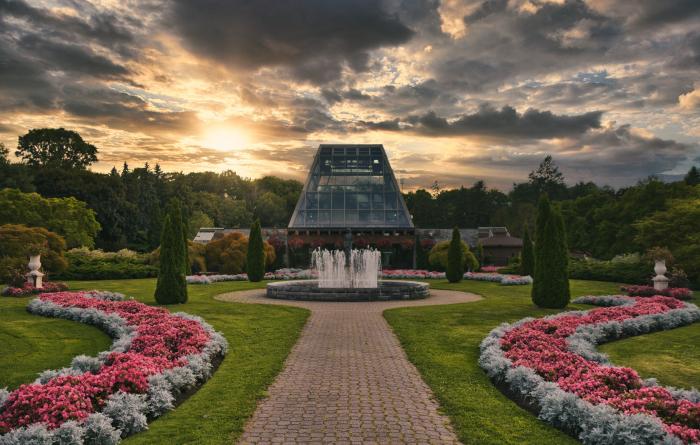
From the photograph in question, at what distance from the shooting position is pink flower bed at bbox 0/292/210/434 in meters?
6.09

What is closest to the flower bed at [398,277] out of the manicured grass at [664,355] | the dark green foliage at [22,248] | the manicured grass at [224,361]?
the dark green foliage at [22,248]

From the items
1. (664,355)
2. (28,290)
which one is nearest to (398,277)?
(28,290)

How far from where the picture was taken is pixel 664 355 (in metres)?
11.1

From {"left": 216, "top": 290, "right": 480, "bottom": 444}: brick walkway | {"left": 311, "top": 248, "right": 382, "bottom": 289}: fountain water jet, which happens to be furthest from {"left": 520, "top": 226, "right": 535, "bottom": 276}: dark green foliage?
{"left": 216, "top": 290, "right": 480, "bottom": 444}: brick walkway

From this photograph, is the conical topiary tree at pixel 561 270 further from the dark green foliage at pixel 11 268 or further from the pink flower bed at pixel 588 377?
the dark green foliage at pixel 11 268

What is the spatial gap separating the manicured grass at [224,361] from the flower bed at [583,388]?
3971 mm

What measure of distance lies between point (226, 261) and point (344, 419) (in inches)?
1172

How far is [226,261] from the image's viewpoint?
35.3 meters

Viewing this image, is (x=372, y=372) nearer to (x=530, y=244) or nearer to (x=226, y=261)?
(x=530, y=244)

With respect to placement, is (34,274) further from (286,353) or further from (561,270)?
(561,270)

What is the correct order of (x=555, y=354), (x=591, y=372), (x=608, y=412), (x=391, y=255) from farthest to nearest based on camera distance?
(x=391, y=255), (x=555, y=354), (x=591, y=372), (x=608, y=412)

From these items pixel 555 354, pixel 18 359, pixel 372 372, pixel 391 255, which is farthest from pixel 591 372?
pixel 391 255

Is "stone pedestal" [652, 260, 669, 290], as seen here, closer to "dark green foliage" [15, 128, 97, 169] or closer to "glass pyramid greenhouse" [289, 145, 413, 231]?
"glass pyramid greenhouse" [289, 145, 413, 231]

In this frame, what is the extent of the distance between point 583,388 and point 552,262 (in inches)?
458
